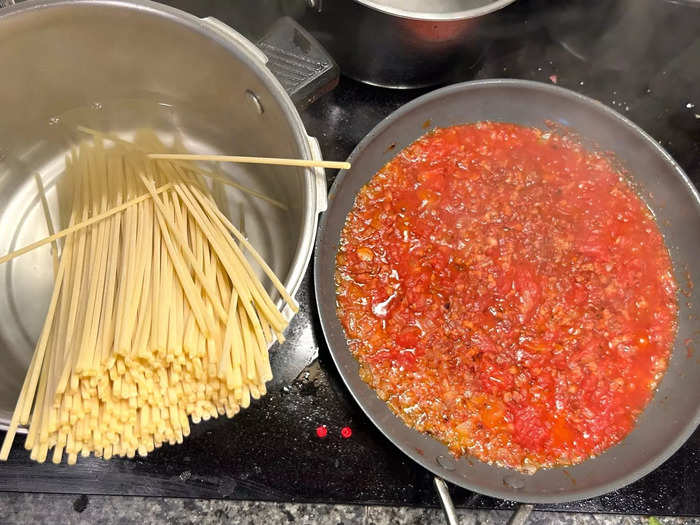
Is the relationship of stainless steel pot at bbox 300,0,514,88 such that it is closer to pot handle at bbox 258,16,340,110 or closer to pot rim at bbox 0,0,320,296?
pot handle at bbox 258,16,340,110

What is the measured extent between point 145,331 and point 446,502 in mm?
728

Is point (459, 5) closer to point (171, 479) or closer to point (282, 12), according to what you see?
point (282, 12)

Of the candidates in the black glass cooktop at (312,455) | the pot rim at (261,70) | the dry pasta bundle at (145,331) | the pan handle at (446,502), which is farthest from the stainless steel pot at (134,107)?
the pan handle at (446,502)

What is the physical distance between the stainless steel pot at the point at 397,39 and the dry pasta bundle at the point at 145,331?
1.90ft

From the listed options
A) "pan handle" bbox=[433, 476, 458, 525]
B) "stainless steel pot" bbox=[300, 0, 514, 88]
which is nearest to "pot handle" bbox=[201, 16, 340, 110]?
"stainless steel pot" bbox=[300, 0, 514, 88]

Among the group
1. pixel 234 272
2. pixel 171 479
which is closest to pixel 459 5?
pixel 234 272

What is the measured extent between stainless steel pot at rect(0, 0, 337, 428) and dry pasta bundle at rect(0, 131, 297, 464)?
4.1 inches

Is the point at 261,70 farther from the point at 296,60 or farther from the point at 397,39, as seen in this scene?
the point at 397,39

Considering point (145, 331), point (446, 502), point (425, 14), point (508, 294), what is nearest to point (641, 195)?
point (508, 294)

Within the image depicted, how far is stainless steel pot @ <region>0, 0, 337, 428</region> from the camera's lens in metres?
1.08

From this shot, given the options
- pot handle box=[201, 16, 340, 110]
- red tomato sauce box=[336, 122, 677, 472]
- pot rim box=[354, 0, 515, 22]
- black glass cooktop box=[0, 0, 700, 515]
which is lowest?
black glass cooktop box=[0, 0, 700, 515]

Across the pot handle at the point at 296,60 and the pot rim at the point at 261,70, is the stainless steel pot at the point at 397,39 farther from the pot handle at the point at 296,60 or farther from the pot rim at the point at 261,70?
the pot rim at the point at 261,70

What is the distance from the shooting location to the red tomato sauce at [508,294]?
132cm

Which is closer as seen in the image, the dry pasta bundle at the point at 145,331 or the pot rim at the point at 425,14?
the dry pasta bundle at the point at 145,331
